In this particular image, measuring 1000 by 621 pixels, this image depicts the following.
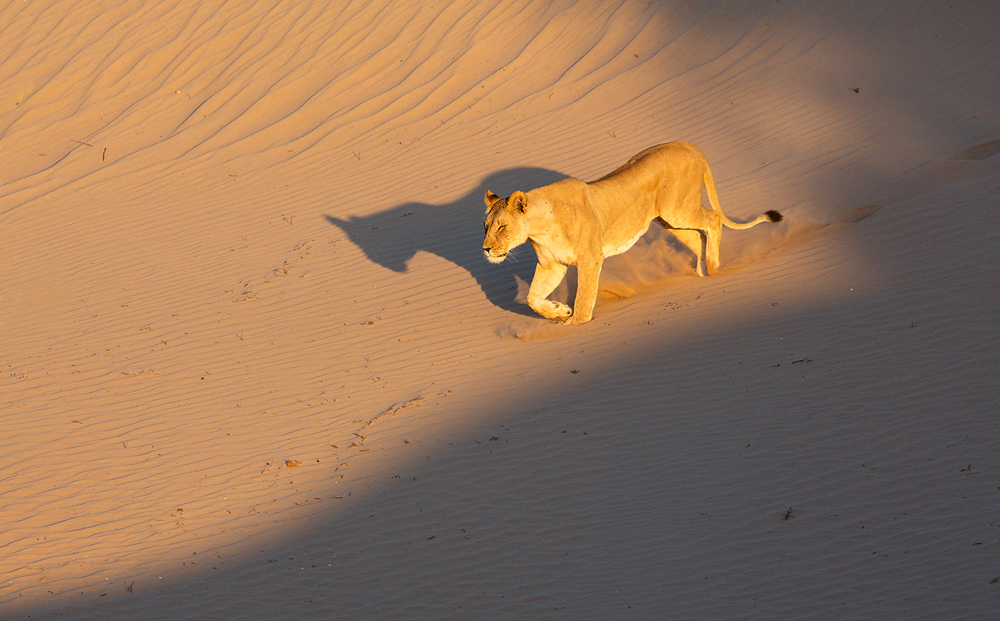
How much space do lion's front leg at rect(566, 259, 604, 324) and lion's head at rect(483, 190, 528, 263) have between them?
685 mm

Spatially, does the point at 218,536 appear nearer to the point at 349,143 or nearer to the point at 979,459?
the point at 979,459

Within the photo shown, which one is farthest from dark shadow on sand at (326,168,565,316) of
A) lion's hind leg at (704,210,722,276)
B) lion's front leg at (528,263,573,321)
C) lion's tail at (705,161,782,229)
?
lion's tail at (705,161,782,229)

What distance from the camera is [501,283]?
8.80 metres

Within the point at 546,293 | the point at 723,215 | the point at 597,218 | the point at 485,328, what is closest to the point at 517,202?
the point at 597,218

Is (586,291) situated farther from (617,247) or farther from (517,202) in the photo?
(517,202)

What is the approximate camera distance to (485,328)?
780 cm

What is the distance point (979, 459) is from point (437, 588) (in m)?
3.29

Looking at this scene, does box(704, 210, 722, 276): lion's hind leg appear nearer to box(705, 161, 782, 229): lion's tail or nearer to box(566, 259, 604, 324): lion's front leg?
box(705, 161, 782, 229): lion's tail

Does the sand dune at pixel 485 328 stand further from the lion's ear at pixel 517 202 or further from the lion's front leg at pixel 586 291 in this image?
the lion's ear at pixel 517 202

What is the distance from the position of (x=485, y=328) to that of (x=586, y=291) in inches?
41.6

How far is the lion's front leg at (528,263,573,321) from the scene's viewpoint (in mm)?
7445

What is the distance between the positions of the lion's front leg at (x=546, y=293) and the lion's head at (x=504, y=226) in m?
0.53

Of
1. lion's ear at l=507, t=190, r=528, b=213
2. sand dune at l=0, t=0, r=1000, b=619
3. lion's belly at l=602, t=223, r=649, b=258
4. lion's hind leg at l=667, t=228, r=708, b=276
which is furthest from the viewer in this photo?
lion's hind leg at l=667, t=228, r=708, b=276

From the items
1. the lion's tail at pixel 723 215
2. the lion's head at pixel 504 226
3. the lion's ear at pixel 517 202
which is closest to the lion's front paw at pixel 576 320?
the lion's head at pixel 504 226
